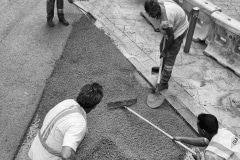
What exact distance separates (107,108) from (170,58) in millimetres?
1578

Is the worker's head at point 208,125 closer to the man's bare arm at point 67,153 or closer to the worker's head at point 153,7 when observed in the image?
the man's bare arm at point 67,153

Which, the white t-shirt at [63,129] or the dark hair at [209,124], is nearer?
the white t-shirt at [63,129]

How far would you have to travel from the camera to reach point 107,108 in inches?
197

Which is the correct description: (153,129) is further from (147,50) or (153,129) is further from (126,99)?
(147,50)

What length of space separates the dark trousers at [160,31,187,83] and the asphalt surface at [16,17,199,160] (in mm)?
449

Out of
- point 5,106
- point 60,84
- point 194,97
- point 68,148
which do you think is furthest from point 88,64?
point 68,148

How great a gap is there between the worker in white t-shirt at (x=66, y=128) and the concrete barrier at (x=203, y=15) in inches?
183

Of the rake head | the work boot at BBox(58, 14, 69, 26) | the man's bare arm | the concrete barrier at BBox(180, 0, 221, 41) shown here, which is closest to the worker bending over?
the rake head

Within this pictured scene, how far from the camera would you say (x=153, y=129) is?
468 cm

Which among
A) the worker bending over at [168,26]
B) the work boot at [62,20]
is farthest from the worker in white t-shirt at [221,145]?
the work boot at [62,20]

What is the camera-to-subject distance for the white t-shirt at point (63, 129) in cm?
267

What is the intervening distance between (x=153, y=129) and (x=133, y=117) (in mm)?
419

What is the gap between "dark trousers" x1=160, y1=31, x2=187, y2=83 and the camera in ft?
17.4

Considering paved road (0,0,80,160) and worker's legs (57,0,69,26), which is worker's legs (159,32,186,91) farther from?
worker's legs (57,0,69,26)
